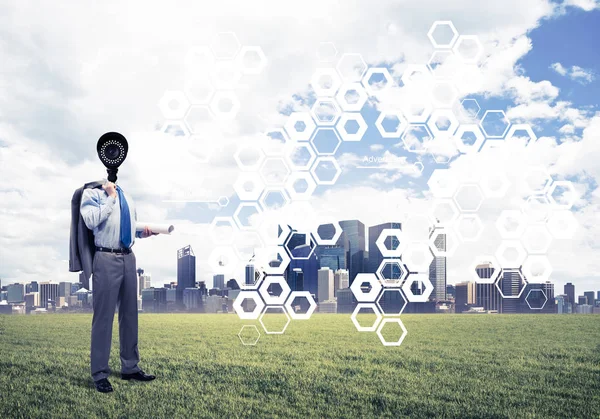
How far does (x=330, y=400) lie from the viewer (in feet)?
14.1

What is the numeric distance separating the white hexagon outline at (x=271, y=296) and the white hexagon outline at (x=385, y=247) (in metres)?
1.24

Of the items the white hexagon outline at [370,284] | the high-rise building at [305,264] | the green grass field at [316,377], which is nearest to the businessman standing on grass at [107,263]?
the green grass field at [316,377]

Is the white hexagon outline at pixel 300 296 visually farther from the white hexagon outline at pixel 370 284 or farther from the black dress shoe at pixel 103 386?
the black dress shoe at pixel 103 386

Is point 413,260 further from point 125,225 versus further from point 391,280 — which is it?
point 125,225

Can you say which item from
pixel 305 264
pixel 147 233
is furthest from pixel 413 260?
pixel 147 233

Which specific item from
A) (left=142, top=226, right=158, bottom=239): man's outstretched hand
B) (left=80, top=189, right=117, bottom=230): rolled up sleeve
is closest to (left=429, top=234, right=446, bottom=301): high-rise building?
(left=142, top=226, right=158, bottom=239): man's outstretched hand

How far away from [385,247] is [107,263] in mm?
3524

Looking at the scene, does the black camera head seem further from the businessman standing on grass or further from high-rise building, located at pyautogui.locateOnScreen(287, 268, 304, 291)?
high-rise building, located at pyautogui.locateOnScreen(287, 268, 304, 291)

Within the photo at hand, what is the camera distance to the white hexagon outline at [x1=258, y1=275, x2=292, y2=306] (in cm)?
680

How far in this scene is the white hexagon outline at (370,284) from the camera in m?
6.75

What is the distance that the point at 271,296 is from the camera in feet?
22.4

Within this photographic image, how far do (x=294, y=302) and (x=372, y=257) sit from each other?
139 centimetres

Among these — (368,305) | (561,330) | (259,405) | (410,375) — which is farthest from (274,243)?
(561,330)

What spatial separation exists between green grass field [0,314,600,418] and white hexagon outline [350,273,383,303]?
23.0 inches
